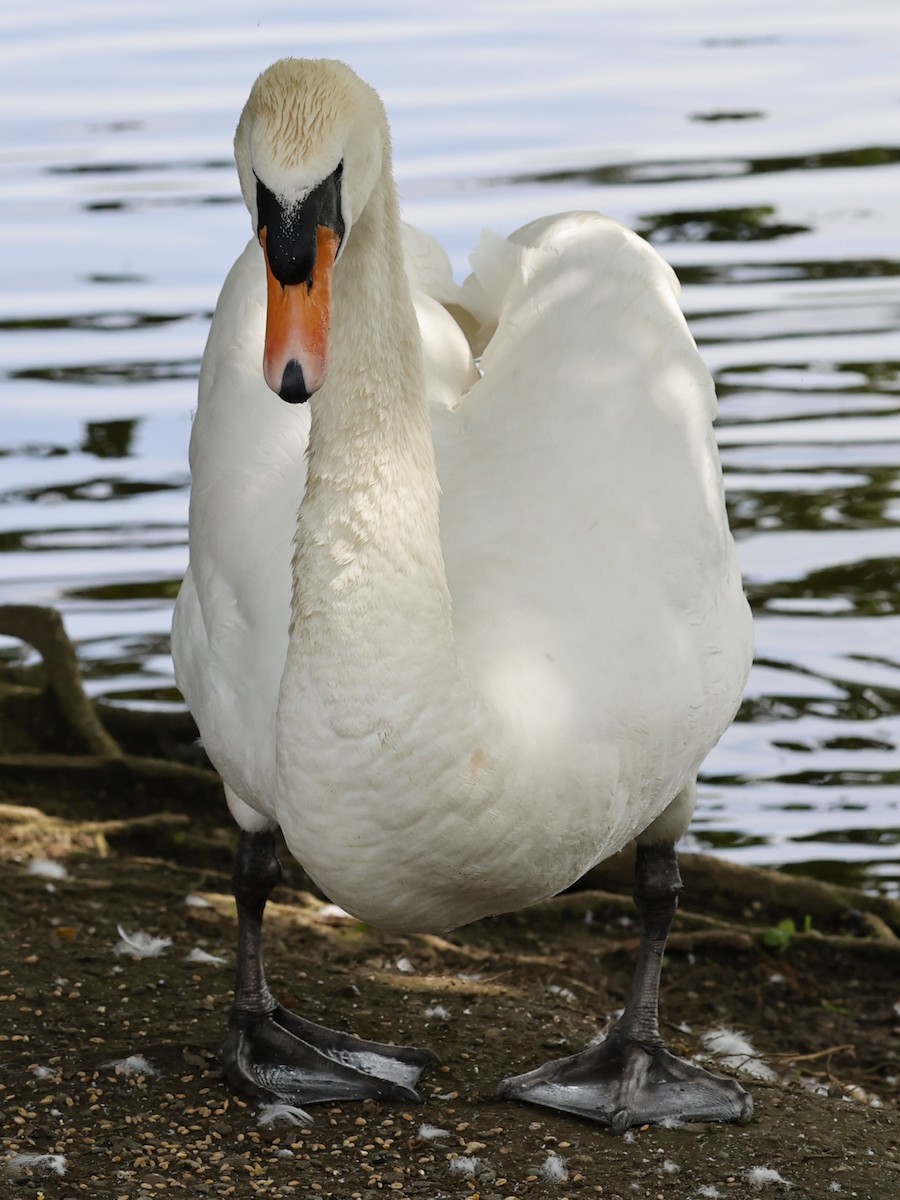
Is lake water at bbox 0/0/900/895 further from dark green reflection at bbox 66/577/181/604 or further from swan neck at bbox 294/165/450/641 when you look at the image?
swan neck at bbox 294/165/450/641

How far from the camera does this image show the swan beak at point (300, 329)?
3234mm

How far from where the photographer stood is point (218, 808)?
692cm

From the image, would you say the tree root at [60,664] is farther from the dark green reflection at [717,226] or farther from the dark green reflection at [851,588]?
the dark green reflection at [717,226]

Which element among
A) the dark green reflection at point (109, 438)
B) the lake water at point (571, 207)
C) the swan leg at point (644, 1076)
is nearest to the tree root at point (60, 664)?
the lake water at point (571, 207)

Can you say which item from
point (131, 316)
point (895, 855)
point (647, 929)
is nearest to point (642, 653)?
point (647, 929)

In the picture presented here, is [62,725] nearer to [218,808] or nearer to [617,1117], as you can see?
[218,808]

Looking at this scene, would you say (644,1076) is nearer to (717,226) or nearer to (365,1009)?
(365,1009)

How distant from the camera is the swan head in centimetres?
327

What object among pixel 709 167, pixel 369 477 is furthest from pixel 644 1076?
pixel 709 167

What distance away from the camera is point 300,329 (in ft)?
10.7

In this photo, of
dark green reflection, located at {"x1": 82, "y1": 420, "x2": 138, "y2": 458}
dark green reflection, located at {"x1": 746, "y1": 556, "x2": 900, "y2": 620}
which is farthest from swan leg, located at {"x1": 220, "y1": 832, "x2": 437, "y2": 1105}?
dark green reflection, located at {"x1": 82, "y1": 420, "x2": 138, "y2": 458}

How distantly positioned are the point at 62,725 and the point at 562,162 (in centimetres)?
728

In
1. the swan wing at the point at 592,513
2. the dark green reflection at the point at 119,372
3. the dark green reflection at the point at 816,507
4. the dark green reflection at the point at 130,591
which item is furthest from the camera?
the dark green reflection at the point at 119,372

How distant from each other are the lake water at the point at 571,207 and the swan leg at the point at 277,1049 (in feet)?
8.10
